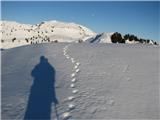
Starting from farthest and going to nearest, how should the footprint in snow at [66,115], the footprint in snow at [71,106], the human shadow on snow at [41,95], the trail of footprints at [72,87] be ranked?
the footprint in snow at [71,106]
the human shadow on snow at [41,95]
the trail of footprints at [72,87]
the footprint in snow at [66,115]

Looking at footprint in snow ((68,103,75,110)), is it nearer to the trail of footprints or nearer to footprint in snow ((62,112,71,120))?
the trail of footprints

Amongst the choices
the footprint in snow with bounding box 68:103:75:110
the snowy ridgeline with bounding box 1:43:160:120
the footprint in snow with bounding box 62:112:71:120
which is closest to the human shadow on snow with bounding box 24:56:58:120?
the snowy ridgeline with bounding box 1:43:160:120

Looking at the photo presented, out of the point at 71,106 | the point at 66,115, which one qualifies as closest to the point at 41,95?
the point at 71,106

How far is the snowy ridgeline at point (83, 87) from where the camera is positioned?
34.4ft

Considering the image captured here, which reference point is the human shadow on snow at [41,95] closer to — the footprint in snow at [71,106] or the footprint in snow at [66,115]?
the footprint in snow at [66,115]

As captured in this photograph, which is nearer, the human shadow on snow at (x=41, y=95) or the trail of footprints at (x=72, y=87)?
the trail of footprints at (x=72, y=87)

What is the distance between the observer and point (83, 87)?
42.6ft

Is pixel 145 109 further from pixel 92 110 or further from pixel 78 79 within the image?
pixel 78 79

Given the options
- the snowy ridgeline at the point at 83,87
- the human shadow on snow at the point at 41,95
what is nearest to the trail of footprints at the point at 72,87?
the snowy ridgeline at the point at 83,87

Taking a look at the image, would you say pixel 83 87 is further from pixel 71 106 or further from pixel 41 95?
pixel 71 106

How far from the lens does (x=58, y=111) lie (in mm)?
10492

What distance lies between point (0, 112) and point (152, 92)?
577cm

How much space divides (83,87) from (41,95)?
6.01 feet

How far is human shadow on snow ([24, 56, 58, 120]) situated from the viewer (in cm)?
1046
